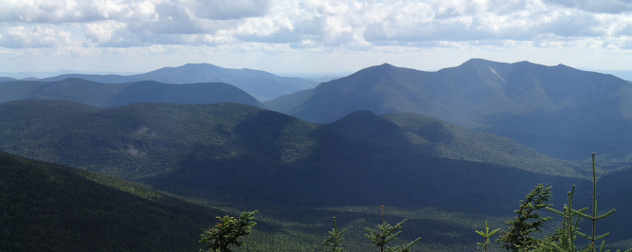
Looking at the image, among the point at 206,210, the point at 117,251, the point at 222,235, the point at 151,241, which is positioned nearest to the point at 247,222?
the point at 222,235

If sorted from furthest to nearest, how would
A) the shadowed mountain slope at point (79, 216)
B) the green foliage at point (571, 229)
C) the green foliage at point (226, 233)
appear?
the shadowed mountain slope at point (79, 216)
the green foliage at point (226, 233)
the green foliage at point (571, 229)

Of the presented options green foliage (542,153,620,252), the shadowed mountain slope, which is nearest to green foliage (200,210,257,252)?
green foliage (542,153,620,252)

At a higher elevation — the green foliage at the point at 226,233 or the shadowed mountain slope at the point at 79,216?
the green foliage at the point at 226,233

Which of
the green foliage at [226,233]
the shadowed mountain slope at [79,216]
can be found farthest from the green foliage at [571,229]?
the shadowed mountain slope at [79,216]

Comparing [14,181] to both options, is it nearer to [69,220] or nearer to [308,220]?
[69,220]

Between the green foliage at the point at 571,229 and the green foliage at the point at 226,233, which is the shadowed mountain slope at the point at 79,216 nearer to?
the green foliage at the point at 226,233

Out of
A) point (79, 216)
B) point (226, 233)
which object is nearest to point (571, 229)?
point (226, 233)

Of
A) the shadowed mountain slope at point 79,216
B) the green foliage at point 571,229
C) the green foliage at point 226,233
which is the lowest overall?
the shadowed mountain slope at point 79,216

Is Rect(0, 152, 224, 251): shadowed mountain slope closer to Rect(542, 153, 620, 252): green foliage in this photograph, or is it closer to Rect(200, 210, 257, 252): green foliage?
Rect(200, 210, 257, 252): green foliage

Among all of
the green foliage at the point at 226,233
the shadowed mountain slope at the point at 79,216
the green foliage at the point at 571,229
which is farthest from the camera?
the shadowed mountain slope at the point at 79,216

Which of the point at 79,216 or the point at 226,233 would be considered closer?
the point at 226,233

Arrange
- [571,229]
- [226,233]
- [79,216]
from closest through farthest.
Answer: [571,229] < [226,233] < [79,216]

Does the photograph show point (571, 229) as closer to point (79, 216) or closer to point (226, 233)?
point (226, 233)
